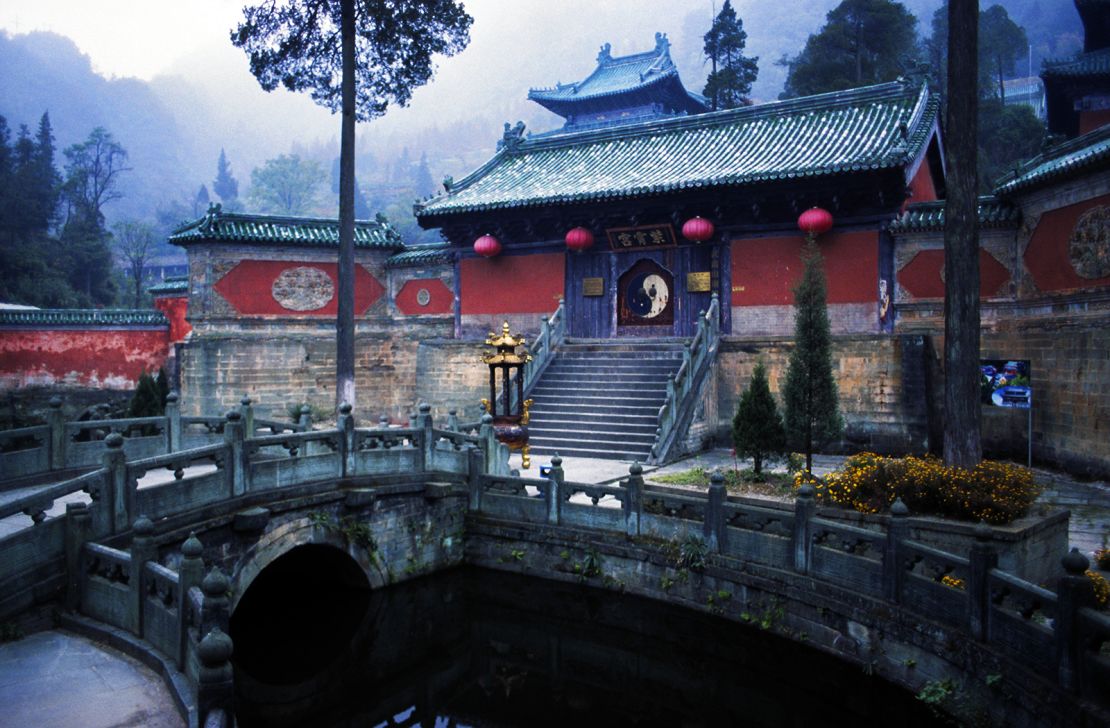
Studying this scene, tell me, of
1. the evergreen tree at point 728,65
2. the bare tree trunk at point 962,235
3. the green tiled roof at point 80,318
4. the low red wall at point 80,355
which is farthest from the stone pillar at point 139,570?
the evergreen tree at point 728,65

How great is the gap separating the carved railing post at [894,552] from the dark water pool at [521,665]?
940 mm

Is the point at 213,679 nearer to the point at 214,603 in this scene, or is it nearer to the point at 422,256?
the point at 214,603

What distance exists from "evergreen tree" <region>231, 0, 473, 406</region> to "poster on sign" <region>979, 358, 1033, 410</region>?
12.2 m

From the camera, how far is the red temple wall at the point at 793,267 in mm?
16031

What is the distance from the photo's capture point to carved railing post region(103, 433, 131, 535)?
6.86 metres

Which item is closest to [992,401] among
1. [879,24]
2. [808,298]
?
[808,298]

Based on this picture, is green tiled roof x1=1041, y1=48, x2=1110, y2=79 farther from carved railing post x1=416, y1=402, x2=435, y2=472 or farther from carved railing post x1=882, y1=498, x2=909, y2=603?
carved railing post x1=416, y1=402, x2=435, y2=472

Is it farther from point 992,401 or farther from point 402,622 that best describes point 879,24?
point 402,622

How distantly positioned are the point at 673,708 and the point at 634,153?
1549 cm

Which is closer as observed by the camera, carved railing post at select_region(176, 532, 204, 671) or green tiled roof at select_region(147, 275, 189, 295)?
carved railing post at select_region(176, 532, 204, 671)

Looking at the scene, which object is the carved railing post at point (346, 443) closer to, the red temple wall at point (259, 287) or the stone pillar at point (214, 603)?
the stone pillar at point (214, 603)

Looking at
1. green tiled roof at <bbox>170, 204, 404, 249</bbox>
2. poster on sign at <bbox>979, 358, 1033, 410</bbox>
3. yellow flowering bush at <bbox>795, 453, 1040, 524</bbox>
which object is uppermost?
green tiled roof at <bbox>170, 204, 404, 249</bbox>

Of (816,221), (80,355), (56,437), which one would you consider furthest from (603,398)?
(80,355)

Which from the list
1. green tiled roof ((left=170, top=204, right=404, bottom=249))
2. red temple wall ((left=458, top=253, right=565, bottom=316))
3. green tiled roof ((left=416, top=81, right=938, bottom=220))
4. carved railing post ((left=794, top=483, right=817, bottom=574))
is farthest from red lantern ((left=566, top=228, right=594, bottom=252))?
carved railing post ((left=794, top=483, right=817, bottom=574))
